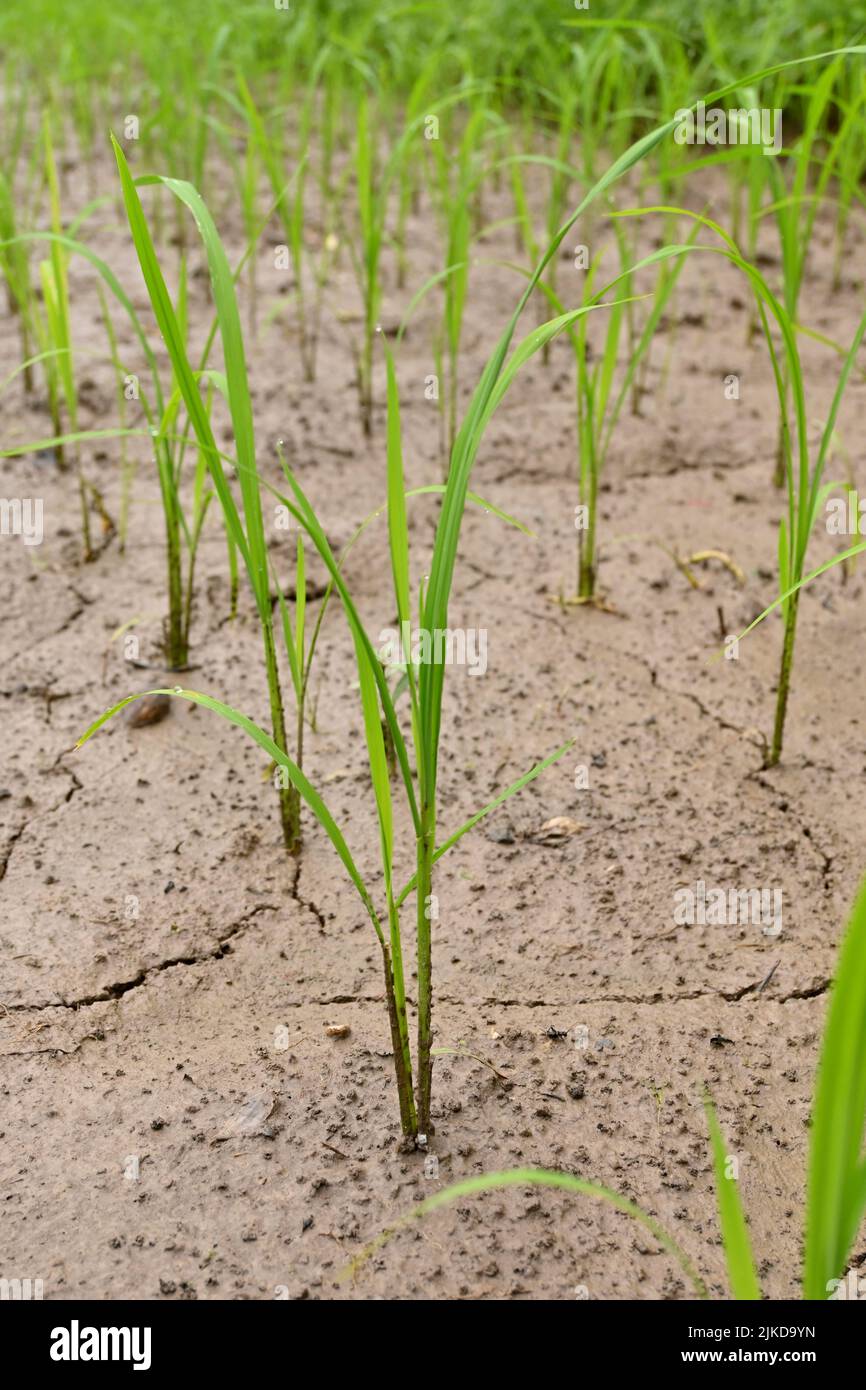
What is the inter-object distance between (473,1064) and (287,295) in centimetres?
226

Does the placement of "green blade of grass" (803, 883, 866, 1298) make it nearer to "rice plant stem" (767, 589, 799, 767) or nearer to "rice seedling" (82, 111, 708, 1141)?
"rice seedling" (82, 111, 708, 1141)

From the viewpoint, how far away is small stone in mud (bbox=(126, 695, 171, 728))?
182 cm

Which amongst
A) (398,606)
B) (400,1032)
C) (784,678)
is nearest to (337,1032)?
(400,1032)

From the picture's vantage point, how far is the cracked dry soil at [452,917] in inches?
44.3

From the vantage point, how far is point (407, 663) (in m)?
1.02

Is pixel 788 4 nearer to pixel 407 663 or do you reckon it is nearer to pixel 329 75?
pixel 329 75

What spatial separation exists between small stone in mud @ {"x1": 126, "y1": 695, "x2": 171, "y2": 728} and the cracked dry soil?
16mm

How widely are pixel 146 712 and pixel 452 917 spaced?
0.60 meters

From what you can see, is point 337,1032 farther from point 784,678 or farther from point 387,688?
point 784,678

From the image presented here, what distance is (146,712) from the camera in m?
1.82

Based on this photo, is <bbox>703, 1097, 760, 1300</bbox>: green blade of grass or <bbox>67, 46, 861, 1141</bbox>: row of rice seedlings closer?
<bbox>703, 1097, 760, 1300</bbox>: green blade of grass

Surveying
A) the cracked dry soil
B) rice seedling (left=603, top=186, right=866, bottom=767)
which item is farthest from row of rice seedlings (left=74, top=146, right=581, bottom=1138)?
rice seedling (left=603, top=186, right=866, bottom=767)

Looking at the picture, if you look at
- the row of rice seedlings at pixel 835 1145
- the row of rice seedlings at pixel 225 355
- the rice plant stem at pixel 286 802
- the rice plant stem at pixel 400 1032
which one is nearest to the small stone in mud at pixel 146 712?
the rice plant stem at pixel 286 802

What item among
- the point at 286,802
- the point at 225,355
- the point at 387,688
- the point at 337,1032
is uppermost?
the point at 225,355
